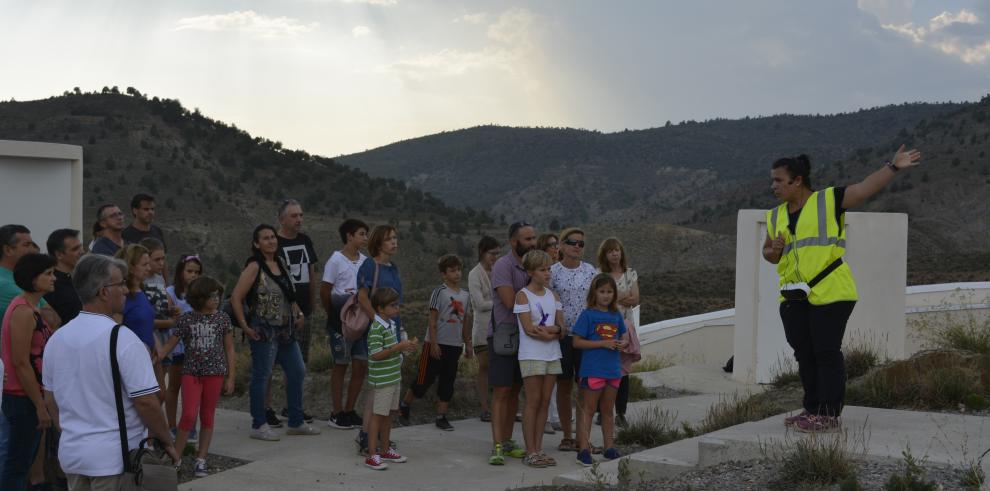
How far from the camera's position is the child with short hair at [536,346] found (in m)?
7.79

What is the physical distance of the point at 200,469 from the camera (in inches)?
298

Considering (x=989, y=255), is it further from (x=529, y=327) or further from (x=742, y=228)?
(x=529, y=327)

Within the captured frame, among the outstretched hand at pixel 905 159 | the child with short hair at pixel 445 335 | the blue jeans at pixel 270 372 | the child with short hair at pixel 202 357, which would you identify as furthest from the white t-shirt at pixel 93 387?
the child with short hair at pixel 445 335

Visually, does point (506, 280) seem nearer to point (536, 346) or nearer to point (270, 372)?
point (536, 346)

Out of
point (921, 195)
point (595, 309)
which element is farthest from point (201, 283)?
point (921, 195)

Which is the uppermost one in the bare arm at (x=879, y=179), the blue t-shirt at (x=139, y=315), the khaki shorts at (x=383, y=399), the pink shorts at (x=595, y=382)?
the bare arm at (x=879, y=179)

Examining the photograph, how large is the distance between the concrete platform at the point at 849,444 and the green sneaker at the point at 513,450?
3.29ft

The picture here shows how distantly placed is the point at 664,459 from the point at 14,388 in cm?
415

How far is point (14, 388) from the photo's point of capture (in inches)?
229

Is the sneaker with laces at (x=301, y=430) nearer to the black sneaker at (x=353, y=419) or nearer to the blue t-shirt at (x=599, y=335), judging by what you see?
the black sneaker at (x=353, y=419)

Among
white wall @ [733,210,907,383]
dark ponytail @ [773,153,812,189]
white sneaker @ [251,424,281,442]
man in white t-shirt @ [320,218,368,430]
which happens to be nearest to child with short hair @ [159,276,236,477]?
white sneaker @ [251,424,281,442]

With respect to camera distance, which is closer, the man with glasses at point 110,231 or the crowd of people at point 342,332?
the crowd of people at point 342,332

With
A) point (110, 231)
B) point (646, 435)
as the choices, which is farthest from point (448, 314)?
point (110, 231)

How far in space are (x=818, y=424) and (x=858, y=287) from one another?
708cm
